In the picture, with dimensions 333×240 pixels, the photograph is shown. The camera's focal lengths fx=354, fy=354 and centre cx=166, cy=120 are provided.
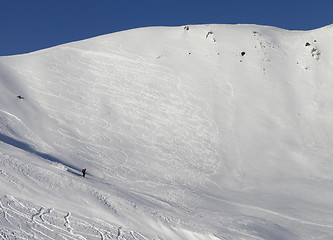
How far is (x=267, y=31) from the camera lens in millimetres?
47812

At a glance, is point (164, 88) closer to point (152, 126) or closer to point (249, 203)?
point (152, 126)

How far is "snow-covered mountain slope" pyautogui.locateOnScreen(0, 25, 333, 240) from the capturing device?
13.4 m

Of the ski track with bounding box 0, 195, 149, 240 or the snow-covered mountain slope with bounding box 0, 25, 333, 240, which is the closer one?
the ski track with bounding box 0, 195, 149, 240

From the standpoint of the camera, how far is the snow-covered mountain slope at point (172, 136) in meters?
13.4

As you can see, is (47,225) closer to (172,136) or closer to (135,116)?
(172,136)

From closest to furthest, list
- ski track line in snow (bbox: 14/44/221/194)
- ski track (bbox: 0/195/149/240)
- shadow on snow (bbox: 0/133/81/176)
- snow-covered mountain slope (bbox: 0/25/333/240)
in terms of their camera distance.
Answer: ski track (bbox: 0/195/149/240) → snow-covered mountain slope (bbox: 0/25/333/240) → shadow on snow (bbox: 0/133/81/176) → ski track line in snow (bbox: 14/44/221/194)

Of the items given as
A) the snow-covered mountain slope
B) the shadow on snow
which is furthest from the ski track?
the shadow on snow

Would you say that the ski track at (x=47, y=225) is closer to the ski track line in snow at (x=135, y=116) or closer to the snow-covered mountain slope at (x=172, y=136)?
the snow-covered mountain slope at (x=172, y=136)

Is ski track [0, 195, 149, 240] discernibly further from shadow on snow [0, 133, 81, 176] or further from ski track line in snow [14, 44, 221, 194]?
ski track line in snow [14, 44, 221, 194]

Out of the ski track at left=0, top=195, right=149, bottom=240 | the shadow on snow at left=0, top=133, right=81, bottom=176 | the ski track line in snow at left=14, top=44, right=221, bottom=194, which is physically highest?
the ski track line in snow at left=14, top=44, right=221, bottom=194

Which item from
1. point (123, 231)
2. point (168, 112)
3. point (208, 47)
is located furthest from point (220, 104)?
point (123, 231)

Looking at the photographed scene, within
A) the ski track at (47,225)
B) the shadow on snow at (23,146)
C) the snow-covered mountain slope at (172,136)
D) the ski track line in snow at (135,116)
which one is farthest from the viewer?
the ski track line in snow at (135,116)

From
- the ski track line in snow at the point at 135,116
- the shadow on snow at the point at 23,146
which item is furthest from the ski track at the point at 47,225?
the ski track line in snow at the point at 135,116

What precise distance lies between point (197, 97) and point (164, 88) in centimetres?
342
